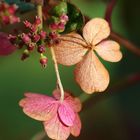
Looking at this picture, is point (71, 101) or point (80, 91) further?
point (80, 91)

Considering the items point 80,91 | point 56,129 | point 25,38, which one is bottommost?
point 80,91

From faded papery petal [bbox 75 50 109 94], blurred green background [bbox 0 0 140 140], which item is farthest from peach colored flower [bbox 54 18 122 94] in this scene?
blurred green background [bbox 0 0 140 140]

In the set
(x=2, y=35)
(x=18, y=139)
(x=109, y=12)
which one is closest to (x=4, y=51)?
(x=2, y=35)

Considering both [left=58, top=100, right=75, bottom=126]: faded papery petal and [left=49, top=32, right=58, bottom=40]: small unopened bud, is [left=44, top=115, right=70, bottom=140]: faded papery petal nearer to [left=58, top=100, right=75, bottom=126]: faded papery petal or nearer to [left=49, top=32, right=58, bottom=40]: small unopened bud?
[left=58, top=100, right=75, bottom=126]: faded papery petal

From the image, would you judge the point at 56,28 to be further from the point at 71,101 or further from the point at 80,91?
the point at 80,91

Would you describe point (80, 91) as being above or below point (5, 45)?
below

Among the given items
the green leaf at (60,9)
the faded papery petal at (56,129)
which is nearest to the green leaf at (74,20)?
the green leaf at (60,9)

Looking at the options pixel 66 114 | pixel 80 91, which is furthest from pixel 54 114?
pixel 80 91

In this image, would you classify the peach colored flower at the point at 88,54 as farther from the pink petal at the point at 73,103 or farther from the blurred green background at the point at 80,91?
the blurred green background at the point at 80,91
